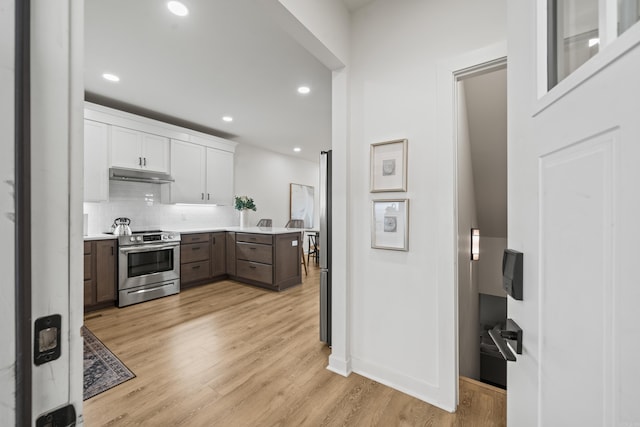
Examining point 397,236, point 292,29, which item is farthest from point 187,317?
point 292,29

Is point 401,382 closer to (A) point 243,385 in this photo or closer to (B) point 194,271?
(A) point 243,385

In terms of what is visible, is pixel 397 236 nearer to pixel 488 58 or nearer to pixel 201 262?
pixel 488 58

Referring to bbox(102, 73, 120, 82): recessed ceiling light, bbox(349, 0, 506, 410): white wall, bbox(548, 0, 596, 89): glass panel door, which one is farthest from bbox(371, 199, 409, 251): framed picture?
bbox(102, 73, 120, 82): recessed ceiling light

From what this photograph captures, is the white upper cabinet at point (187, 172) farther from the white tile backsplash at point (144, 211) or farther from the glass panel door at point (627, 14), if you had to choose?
the glass panel door at point (627, 14)

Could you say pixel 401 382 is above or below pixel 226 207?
below

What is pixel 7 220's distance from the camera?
0.39 metres

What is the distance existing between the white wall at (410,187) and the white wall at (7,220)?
176 centimetres

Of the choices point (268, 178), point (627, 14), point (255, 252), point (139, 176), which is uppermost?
point (268, 178)

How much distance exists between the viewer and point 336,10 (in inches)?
75.4

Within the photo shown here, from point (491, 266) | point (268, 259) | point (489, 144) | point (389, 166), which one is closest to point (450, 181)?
point (389, 166)

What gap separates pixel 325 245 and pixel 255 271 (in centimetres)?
219

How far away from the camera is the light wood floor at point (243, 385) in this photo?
1.58m

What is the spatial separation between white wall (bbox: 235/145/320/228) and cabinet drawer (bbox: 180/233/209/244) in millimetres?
1423

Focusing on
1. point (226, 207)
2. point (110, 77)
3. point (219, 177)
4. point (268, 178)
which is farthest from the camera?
point (268, 178)
